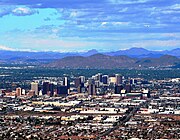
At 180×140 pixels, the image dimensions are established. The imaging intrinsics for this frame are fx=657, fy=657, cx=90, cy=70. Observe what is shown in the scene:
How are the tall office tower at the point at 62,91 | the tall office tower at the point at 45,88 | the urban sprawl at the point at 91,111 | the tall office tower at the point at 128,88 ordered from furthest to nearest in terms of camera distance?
the tall office tower at the point at 128,88 → the tall office tower at the point at 45,88 → the tall office tower at the point at 62,91 → the urban sprawl at the point at 91,111

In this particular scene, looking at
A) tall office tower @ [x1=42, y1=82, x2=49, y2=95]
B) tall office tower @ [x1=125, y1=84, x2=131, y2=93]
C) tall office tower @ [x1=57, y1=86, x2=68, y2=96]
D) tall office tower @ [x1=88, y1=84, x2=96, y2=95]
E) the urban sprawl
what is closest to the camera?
the urban sprawl

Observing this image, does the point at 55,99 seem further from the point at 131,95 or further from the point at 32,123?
the point at 32,123

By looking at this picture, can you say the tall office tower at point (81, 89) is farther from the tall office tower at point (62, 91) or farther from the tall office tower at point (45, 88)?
the tall office tower at point (45, 88)

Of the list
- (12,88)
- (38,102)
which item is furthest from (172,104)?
(12,88)

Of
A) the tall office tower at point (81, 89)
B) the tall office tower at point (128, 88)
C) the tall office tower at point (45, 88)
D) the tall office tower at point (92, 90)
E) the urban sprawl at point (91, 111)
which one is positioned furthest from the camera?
the tall office tower at point (81, 89)

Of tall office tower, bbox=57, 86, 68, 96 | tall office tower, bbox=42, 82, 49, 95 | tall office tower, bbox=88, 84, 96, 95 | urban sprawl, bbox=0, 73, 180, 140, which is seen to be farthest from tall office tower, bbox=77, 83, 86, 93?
tall office tower, bbox=42, 82, 49, 95

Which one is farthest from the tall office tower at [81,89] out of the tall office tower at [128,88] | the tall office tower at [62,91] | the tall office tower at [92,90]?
the tall office tower at [128,88]

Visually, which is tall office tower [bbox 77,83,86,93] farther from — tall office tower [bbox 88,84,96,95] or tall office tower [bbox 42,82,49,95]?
tall office tower [bbox 42,82,49,95]

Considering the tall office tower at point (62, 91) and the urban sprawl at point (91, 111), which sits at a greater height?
the tall office tower at point (62, 91)

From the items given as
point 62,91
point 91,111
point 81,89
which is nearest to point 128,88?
point 81,89

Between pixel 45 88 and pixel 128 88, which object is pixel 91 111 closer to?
pixel 45 88

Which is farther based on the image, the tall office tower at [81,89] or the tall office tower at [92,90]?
the tall office tower at [81,89]
